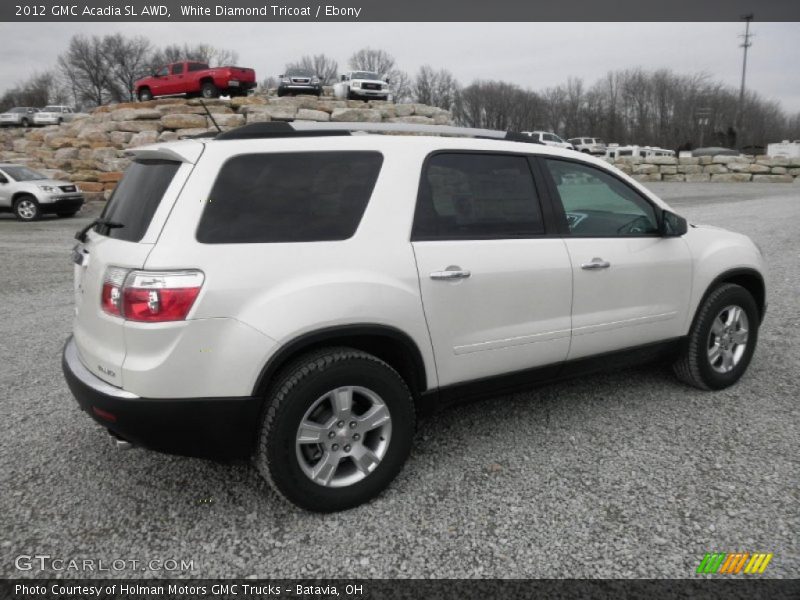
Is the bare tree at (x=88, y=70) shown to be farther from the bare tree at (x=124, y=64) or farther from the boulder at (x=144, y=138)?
the boulder at (x=144, y=138)

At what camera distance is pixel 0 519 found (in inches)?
110

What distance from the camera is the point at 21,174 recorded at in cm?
1741

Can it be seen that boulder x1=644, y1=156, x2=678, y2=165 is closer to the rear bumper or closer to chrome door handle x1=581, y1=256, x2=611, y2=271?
chrome door handle x1=581, y1=256, x2=611, y2=271

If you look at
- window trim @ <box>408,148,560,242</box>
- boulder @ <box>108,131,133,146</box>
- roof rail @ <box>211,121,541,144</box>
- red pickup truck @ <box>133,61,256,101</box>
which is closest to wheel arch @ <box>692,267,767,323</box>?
window trim @ <box>408,148,560,242</box>

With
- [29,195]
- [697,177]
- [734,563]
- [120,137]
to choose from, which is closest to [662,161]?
[697,177]

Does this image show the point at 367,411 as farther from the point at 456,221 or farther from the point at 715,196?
the point at 715,196

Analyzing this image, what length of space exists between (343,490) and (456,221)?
4.74ft

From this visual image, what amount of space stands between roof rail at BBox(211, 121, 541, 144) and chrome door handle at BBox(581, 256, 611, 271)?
31.4 inches

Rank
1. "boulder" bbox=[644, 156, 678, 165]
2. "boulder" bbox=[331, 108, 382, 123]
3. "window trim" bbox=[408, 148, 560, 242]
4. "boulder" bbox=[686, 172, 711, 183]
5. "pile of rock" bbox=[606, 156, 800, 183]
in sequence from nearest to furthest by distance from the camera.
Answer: "window trim" bbox=[408, 148, 560, 242] → "boulder" bbox=[331, 108, 382, 123] → "pile of rock" bbox=[606, 156, 800, 183] → "boulder" bbox=[686, 172, 711, 183] → "boulder" bbox=[644, 156, 678, 165]

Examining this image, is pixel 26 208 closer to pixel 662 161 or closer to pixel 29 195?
pixel 29 195

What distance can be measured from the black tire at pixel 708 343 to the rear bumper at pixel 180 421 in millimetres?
2998

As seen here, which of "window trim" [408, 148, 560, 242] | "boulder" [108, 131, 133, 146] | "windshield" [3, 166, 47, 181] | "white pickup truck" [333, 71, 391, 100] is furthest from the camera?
"white pickup truck" [333, 71, 391, 100]

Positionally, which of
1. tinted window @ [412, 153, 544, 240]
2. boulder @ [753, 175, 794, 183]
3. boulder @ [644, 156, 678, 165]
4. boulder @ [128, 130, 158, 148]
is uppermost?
boulder @ [128, 130, 158, 148]

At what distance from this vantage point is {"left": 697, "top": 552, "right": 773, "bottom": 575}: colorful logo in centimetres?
241
